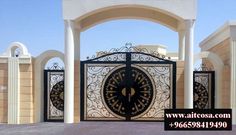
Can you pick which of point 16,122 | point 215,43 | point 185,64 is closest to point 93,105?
point 16,122

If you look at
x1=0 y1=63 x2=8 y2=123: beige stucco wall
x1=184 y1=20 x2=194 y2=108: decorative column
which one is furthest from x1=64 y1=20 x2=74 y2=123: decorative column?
Answer: x1=184 y1=20 x2=194 y2=108: decorative column

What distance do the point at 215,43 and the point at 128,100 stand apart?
14.0 feet

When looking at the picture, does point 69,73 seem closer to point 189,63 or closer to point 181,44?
point 189,63

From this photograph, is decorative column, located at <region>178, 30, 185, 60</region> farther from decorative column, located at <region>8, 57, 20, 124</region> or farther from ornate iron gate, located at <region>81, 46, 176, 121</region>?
decorative column, located at <region>8, 57, 20, 124</region>

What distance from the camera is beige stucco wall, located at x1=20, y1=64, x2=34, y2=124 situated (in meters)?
12.9

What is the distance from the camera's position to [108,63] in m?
13.0

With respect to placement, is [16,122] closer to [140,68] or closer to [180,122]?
[140,68]

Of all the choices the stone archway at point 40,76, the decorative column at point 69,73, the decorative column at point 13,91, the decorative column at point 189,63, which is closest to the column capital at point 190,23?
the decorative column at point 189,63

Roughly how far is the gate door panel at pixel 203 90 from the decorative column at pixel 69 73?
437 cm

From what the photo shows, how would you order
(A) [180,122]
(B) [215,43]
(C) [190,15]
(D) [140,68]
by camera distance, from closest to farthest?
1. (A) [180,122]
2. (C) [190,15]
3. (D) [140,68]
4. (B) [215,43]

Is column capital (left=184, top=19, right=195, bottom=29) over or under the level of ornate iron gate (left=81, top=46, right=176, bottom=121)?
over

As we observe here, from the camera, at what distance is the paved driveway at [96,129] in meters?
10.2

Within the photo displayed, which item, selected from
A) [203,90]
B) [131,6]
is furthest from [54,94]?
[203,90]

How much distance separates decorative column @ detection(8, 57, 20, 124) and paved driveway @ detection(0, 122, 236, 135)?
55 cm
